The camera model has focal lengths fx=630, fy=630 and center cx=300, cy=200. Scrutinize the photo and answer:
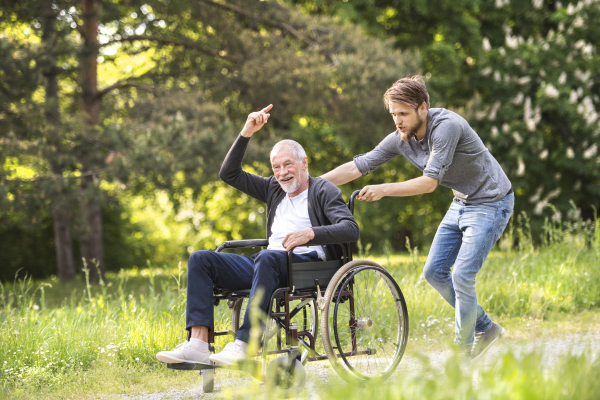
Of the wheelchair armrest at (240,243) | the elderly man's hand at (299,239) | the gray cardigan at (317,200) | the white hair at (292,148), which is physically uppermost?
the white hair at (292,148)

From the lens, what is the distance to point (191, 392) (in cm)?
319

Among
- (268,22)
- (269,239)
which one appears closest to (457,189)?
(269,239)

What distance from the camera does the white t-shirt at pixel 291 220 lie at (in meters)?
3.38

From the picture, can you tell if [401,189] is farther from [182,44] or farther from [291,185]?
[182,44]

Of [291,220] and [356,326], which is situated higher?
[291,220]

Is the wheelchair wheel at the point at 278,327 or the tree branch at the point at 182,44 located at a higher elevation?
the tree branch at the point at 182,44

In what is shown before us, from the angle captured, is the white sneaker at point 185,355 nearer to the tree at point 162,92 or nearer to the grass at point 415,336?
the grass at point 415,336

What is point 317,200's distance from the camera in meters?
3.34

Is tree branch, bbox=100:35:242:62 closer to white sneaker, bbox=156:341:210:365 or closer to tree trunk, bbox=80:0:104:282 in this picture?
tree trunk, bbox=80:0:104:282

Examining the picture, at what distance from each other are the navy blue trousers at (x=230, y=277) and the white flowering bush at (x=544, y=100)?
28.9 ft

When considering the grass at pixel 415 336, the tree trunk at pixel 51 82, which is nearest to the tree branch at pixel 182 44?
the tree trunk at pixel 51 82

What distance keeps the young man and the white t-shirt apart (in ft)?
1.30

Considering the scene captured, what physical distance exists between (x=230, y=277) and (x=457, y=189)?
128cm

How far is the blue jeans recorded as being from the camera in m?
3.25
